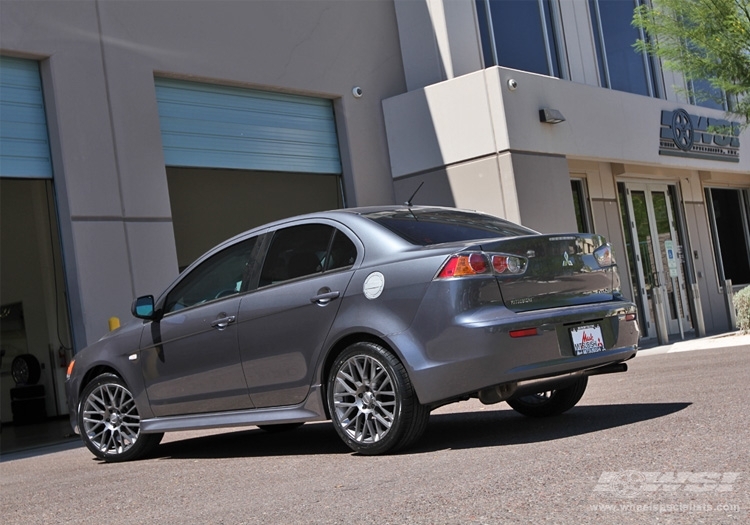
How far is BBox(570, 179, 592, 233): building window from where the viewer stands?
755 inches

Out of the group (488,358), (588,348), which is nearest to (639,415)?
(588,348)

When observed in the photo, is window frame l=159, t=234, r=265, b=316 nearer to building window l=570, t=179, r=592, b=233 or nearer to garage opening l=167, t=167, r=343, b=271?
garage opening l=167, t=167, r=343, b=271

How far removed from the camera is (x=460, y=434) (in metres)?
6.82

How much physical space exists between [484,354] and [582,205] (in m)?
13.8

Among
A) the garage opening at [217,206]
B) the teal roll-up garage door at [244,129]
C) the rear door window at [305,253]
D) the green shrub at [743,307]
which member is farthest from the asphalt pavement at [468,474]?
the garage opening at [217,206]

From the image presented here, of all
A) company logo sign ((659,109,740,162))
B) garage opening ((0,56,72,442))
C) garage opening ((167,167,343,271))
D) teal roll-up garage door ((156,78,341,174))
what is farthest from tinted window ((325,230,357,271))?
company logo sign ((659,109,740,162))

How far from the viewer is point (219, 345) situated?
7.12 metres

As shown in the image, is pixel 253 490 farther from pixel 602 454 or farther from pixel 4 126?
pixel 4 126

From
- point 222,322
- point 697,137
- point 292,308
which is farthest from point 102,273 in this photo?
point 697,137

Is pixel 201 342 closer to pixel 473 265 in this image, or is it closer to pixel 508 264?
pixel 473 265

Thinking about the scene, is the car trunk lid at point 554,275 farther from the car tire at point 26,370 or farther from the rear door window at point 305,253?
the car tire at point 26,370

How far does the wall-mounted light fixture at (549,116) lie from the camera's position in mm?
16109

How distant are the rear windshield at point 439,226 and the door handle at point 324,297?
1.81ft

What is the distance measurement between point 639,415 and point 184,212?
1358 centimetres
